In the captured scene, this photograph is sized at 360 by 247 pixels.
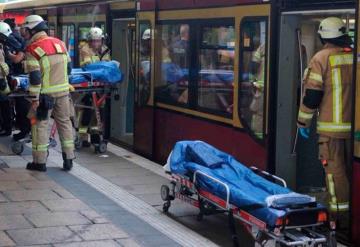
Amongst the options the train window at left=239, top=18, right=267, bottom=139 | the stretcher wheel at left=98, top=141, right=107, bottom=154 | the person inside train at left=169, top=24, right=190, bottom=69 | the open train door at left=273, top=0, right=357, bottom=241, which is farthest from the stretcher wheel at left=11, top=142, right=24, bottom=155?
the open train door at left=273, top=0, right=357, bottom=241

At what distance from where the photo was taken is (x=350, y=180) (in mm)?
5512

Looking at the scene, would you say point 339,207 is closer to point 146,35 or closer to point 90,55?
point 146,35

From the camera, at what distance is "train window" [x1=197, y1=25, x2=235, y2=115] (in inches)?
286

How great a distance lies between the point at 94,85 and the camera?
947 centimetres

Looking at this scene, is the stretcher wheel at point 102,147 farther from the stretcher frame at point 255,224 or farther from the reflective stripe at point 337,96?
the reflective stripe at point 337,96

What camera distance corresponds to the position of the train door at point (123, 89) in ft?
35.4

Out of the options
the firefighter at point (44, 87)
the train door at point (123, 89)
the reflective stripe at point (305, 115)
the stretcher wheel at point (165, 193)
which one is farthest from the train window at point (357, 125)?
the train door at point (123, 89)

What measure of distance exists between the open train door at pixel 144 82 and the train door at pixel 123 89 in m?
1.02

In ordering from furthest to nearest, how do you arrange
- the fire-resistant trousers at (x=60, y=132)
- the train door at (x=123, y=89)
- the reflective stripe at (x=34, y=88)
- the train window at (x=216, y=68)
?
1. the train door at (x=123, y=89)
2. the fire-resistant trousers at (x=60, y=132)
3. the reflective stripe at (x=34, y=88)
4. the train window at (x=216, y=68)

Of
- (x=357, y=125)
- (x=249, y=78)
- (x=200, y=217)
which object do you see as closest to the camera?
(x=357, y=125)

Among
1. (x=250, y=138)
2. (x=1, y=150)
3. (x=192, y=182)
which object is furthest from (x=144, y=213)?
(x=1, y=150)

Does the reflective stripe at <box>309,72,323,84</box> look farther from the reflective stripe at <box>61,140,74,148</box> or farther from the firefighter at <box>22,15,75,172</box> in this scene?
the reflective stripe at <box>61,140,74,148</box>

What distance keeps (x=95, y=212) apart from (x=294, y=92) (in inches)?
87.0

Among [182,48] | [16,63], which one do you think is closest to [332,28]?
[182,48]
